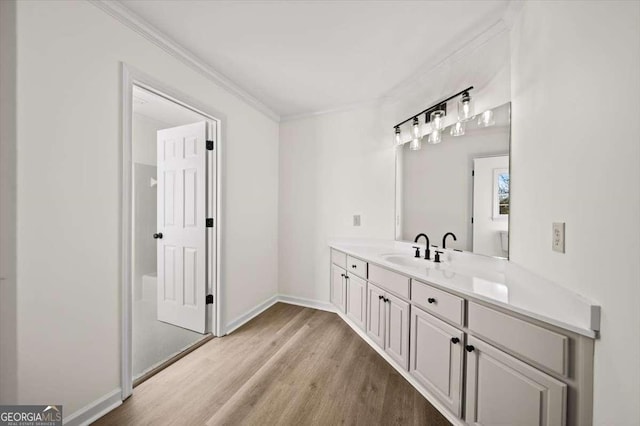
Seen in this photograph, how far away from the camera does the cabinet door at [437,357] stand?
4.72ft

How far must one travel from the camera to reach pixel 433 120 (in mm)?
2234

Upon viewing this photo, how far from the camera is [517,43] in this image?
1.59m

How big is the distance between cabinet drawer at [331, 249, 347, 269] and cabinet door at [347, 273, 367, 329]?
16 cm

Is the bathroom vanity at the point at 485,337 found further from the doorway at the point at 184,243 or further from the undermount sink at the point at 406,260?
the doorway at the point at 184,243

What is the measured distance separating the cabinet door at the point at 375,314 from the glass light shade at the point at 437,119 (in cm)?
150

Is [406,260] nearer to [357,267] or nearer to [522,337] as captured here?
[357,267]

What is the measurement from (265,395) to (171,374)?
0.79m

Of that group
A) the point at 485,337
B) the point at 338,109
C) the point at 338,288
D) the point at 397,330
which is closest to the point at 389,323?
the point at 397,330

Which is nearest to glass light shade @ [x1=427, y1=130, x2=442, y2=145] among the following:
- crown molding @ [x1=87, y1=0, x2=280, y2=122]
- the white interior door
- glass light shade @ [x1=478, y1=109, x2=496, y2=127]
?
glass light shade @ [x1=478, y1=109, x2=496, y2=127]

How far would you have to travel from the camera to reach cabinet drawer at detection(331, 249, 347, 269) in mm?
2838

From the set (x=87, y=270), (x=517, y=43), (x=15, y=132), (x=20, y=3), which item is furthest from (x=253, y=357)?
(x=517, y=43)

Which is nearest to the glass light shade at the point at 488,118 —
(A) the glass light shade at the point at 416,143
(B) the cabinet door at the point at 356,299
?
(A) the glass light shade at the point at 416,143

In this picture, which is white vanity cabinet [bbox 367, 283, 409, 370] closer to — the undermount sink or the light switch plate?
the undermount sink

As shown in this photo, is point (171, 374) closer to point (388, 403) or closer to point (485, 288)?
point (388, 403)
